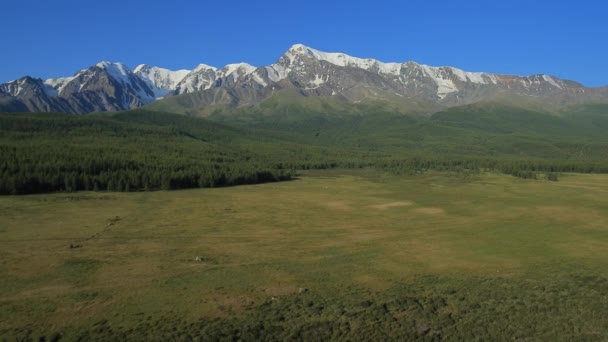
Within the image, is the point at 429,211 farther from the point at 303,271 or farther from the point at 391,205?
the point at 303,271

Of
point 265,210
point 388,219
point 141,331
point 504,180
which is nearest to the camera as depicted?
point 141,331

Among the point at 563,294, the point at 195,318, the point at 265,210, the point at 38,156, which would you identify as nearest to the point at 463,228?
the point at 563,294

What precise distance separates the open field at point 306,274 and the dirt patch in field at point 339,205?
10661 millimetres

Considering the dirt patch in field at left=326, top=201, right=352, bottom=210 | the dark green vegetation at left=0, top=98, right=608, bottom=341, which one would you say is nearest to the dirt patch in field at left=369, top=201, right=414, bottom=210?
the dark green vegetation at left=0, top=98, right=608, bottom=341

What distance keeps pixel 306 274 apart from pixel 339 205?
224ft

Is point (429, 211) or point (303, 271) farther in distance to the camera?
point (429, 211)

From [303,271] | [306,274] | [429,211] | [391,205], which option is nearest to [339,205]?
[391,205]

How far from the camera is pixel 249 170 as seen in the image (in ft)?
634

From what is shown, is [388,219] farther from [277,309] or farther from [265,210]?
[277,309]

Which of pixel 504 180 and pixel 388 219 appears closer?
pixel 388 219

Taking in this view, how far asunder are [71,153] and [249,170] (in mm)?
63672

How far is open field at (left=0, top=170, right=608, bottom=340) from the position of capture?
134 feet

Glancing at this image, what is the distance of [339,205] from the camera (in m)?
122

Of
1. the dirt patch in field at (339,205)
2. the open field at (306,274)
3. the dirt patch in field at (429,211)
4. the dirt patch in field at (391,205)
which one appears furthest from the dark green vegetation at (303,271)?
the dirt patch in field at (339,205)
